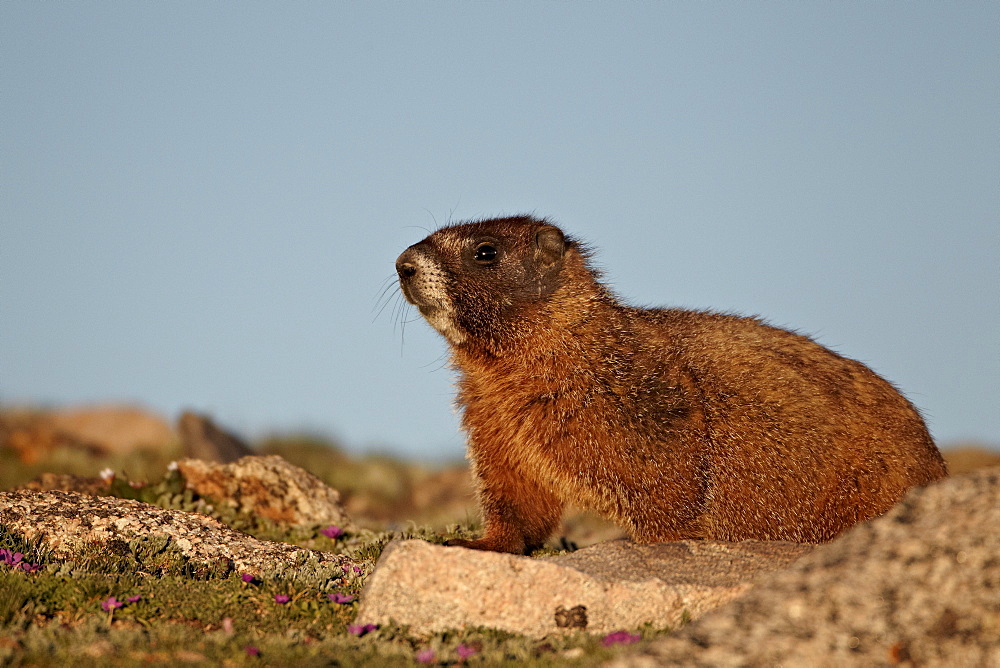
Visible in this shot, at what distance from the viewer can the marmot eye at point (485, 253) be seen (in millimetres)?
9039

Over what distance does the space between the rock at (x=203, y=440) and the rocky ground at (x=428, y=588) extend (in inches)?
189

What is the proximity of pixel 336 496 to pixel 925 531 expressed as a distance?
7885 mm

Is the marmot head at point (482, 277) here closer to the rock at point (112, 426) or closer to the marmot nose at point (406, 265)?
the marmot nose at point (406, 265)

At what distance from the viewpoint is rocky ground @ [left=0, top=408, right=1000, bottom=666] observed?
192 inches

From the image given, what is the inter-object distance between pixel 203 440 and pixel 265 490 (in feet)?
19.1

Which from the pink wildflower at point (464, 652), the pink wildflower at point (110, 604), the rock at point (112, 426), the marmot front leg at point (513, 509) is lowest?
the pink wildflower at point (464, 652)

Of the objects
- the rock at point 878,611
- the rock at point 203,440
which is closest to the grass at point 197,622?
the rock at point 878,611

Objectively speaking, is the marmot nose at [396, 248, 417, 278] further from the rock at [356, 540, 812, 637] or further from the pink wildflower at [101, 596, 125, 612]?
the pink wildflower at [101, 596, 125, 612]

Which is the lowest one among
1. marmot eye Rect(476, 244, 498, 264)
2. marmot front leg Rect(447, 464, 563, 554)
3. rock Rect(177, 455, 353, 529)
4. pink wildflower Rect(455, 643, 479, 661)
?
pink wildflower Rect(455, 643, 479, 661)

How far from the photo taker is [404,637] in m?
6.59

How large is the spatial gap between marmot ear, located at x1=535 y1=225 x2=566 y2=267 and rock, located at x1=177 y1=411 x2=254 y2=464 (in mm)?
9152

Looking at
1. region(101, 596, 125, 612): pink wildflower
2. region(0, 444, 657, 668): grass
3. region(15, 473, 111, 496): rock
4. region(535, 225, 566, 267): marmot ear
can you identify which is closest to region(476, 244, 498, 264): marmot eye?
region(535, 225, 566, 267): marmot ear

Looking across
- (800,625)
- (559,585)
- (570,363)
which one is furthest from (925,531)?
(570,363)

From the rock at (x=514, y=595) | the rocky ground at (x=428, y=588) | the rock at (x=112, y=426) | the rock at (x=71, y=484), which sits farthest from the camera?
the rock at (x=112, y=426)
